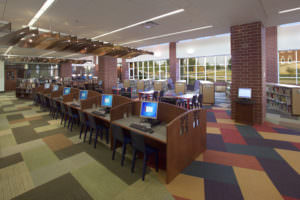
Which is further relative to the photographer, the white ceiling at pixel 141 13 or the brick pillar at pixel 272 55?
the brick pillar at pixel 272 55

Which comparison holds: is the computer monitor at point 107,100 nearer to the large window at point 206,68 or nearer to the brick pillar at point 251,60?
the brick pillar at point 251,60

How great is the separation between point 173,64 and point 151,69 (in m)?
3.50

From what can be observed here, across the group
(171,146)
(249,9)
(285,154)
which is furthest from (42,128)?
(249,9)

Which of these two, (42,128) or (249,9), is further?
(42,128)

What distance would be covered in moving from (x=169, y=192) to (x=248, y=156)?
1946mm

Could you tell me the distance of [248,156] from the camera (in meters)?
3.29

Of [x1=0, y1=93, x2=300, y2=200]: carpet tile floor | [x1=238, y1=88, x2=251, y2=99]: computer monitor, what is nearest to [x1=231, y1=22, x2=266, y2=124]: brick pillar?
[x1=238, y1=88, x2=251, y2=99]: computer monitor

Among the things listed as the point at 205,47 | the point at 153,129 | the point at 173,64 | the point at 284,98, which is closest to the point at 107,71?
the point at 173,64

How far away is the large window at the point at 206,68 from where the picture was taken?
12641 millimetres

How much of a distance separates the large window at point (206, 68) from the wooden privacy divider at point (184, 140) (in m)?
10.5

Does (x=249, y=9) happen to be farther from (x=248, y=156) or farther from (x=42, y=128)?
(x=42, y=128)

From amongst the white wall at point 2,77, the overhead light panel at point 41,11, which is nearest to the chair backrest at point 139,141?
the overhead light panel at point 41,11

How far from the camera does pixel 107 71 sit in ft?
31.9

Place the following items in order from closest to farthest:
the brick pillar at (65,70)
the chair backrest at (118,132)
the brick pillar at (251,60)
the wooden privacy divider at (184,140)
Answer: the wooden privacy divider at (184,140)
the chair backrest at (118,132)
the brick pillar at (251,60)
the brick pillar at (65,70)
